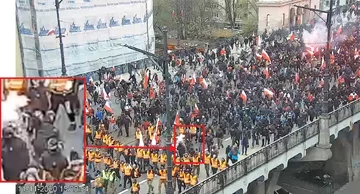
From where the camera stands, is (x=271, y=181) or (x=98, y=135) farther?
(x=271, y=181)

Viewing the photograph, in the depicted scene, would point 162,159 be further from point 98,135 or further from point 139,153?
point 98,135

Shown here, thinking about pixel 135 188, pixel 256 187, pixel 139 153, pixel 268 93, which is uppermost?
pixel 268 93

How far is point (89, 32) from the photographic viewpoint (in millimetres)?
41938

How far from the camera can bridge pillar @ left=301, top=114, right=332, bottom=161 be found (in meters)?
27.4

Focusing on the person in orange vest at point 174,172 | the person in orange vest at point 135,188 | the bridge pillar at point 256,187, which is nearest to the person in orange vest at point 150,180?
the person in orange vest at point 135,188

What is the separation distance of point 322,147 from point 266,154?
4964 millimetres

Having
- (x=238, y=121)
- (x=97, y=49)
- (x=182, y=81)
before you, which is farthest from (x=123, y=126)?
(x=97, y=49)

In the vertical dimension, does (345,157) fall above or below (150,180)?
below

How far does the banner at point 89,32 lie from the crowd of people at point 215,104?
149 inches

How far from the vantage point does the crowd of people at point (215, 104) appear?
71.8 ft

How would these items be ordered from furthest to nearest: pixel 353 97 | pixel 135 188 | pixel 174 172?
pixel 353 97
pixel 174 172
pixel 135 188

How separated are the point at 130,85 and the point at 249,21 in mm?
32980

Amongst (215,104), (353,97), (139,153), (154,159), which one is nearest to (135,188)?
(154,159)

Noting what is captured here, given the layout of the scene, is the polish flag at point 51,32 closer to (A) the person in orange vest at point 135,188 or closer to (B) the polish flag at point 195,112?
(B) the polish flag at point 195,112
